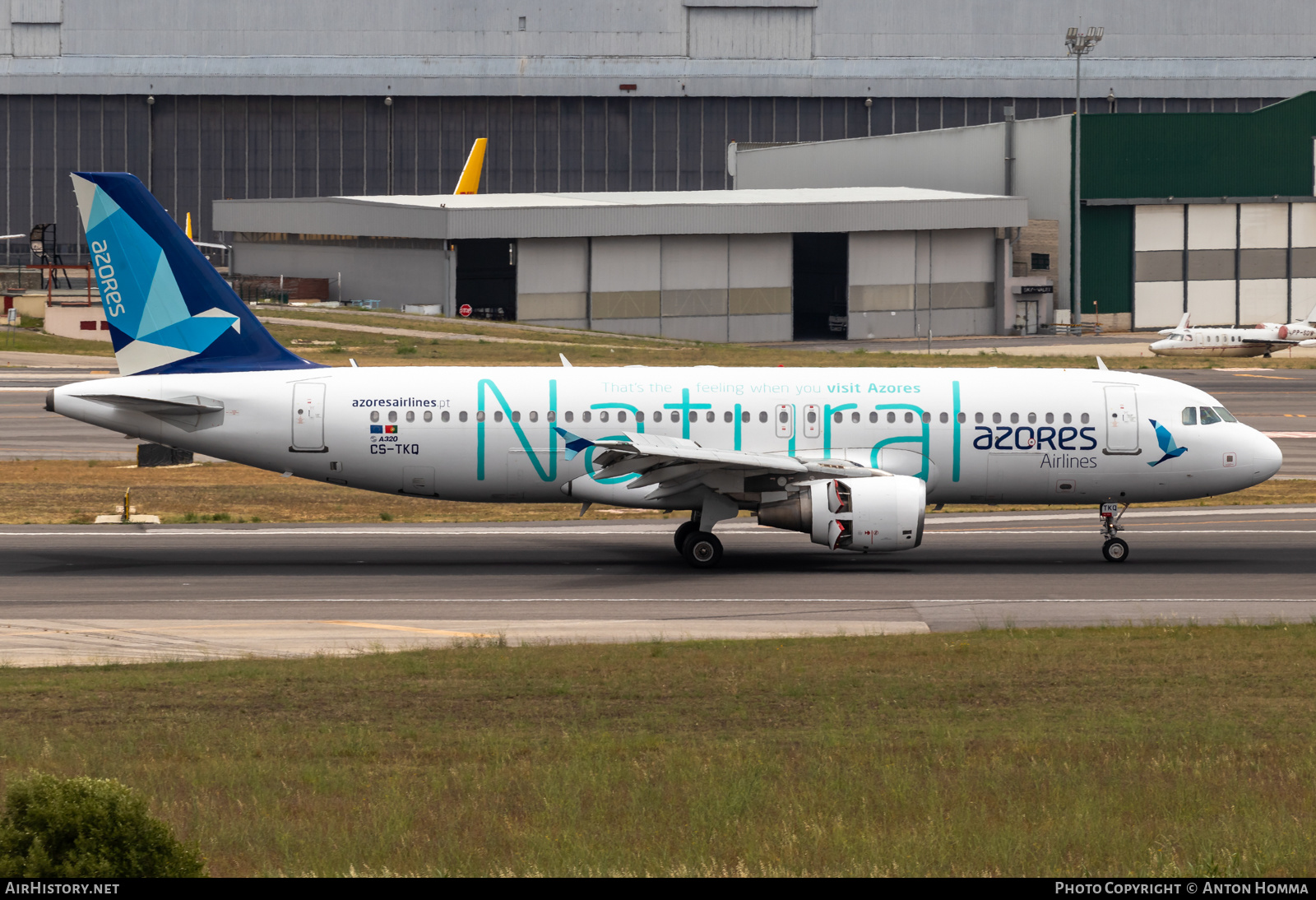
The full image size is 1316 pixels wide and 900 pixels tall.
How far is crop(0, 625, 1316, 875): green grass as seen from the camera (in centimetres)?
1147

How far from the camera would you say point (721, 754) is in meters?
15.3

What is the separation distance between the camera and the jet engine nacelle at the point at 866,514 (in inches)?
1246

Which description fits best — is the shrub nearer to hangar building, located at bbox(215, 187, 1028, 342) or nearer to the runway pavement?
the runway pavement

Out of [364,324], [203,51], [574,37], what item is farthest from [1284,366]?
[203,51]

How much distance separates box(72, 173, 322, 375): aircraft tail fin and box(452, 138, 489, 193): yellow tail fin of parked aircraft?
8308cm

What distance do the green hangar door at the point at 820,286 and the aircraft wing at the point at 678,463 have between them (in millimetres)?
73081

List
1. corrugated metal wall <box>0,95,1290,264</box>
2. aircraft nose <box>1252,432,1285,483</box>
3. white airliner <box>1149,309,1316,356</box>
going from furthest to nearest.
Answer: corrugated metal wall <box>0,95,1290,264</box> < white airliner <box>1149,309,1316,356</box> < aircraft nose <box>1252,432,1285,483</box>

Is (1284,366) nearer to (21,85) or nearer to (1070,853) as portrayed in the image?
(1070,853)

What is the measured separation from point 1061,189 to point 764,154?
30783 millimetres

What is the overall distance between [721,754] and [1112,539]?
22.0 metres

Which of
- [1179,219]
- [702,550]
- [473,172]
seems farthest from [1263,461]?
[473,172]

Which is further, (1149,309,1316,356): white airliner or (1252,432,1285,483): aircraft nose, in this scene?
(1149,309,1316,356): white airliner

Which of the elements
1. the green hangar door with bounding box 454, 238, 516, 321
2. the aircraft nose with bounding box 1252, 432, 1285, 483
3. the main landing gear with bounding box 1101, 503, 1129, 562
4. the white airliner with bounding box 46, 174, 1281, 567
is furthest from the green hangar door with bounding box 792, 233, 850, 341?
the white airliner with bounding box 46, 174, 1281, 567

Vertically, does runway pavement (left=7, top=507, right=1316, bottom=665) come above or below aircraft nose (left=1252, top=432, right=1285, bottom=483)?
below
